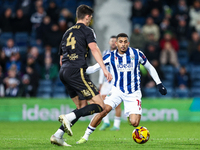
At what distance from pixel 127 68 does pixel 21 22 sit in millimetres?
8814

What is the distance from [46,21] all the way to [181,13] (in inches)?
207

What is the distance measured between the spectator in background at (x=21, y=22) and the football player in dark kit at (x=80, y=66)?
9713mm

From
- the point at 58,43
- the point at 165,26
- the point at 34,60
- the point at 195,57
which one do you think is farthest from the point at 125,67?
the point at 165,26

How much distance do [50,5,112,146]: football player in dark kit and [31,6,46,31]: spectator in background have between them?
966cm

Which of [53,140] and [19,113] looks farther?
[19,113]

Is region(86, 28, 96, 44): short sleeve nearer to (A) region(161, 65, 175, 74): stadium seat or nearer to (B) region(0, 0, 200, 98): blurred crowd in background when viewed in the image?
(B) region(0, 0, 200, 98): blurred crowd in background

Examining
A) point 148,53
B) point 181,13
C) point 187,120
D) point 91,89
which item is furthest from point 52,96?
point 91,89

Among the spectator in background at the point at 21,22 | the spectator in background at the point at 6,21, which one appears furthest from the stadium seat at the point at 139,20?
the spectator in background at the point at 6,21

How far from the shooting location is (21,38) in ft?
53.4

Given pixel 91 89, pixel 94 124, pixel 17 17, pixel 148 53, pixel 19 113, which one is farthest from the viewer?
pixel 17 17

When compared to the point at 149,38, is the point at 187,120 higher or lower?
lower

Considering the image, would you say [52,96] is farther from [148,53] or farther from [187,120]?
[187,120]

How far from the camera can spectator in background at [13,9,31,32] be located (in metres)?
15.6

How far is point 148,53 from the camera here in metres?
14.7
